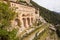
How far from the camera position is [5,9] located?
7.14 metres

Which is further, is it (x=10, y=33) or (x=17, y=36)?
(x=17, y=36)

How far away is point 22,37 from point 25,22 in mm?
2972

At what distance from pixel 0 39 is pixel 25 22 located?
3.82 metres

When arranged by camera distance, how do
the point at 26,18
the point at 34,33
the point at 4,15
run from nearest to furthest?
the point at 4,15 < the point at 34,33 < the point at 26,18

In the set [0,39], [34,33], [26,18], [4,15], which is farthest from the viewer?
[26,18]

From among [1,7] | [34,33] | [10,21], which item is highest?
[1,7]

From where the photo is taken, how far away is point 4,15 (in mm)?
7074

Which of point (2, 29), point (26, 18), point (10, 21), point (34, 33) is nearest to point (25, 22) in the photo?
point (26, 18)

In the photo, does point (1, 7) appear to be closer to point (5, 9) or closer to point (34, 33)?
point (5, 9)

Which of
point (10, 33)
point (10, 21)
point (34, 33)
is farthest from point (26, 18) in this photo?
point (10, 33)

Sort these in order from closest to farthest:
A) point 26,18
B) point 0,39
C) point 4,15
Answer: point 0,39 → point 4,15 → point 26,18

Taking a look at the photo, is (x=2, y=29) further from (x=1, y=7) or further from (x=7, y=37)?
(x=1, y=7)

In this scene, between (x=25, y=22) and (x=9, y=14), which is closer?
(x=9, y=14)

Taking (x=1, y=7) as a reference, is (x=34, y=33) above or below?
below
